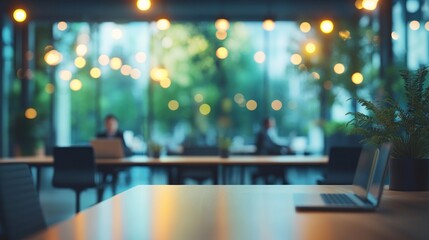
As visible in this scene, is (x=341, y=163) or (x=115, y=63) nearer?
(x=341, y=163)

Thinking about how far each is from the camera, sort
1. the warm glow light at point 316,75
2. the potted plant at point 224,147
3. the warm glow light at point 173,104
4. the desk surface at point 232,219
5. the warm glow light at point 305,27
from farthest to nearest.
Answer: the warm glow light at point 173,104 → the warm glow light at point 316,75 → the warm glow light at point 305,27 → the potted plant at point 224,147 → the desk surface at point 232,219

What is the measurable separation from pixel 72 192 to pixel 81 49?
304cm

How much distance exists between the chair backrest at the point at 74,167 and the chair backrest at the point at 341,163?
263 cm

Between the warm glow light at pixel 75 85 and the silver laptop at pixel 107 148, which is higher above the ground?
the warm glow light at pixel 75 85

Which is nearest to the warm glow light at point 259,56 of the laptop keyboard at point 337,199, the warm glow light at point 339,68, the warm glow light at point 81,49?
the warm glow light at point 339,68

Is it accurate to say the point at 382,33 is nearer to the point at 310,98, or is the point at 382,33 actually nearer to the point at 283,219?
the point at 310,98

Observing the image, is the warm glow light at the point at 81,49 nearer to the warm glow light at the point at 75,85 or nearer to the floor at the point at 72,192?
the warm glow light at the point at 75,85

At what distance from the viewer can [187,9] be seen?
11.8m

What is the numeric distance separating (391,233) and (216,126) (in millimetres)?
10643

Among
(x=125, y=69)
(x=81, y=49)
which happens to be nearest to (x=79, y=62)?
(x=81, y=49)

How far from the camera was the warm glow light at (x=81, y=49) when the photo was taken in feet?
38.9

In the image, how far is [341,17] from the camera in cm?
1193

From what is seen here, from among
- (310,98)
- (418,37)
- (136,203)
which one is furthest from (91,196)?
(136,203)

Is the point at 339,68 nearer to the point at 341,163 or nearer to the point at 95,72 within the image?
the point at 95,72
